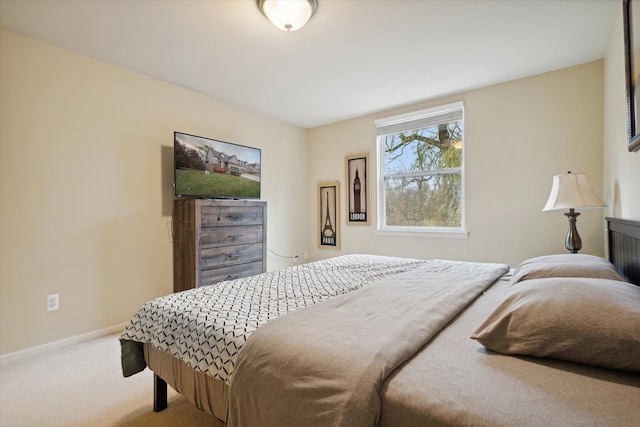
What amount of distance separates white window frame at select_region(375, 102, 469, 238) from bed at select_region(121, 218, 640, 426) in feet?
6.83

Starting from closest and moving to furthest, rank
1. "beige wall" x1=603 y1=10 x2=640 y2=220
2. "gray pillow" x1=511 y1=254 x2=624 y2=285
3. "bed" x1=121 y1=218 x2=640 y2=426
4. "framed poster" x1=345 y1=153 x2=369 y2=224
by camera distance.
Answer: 1. "bed" x1=121 y1=218 x2=640 y2=426
2. "gray pillow" x1=511 y1=254 x2=624 y2=285
3. "beige wall" x1=603 y1=10 x2=640 y2=220
4. "framed poster" x1=345 y1=153 x2=369 y2=224

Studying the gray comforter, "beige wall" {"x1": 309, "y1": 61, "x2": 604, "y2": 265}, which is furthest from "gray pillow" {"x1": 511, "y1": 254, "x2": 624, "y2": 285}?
"beige wall" {"x1": 309, "y1": 61, "x2": 604, "y2": 265}

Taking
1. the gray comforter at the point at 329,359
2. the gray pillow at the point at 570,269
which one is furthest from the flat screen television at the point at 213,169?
the gray pillow at the point at 570,269

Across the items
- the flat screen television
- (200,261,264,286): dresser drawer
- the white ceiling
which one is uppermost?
the white ceiling

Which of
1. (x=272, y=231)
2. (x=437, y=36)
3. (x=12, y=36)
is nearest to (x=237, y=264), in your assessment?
(x=272, y=231)

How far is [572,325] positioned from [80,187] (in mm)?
3365

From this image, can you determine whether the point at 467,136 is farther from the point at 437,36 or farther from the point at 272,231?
the point at 272,231

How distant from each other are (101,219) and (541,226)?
14.0 ft

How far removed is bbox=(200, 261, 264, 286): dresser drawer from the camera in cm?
296

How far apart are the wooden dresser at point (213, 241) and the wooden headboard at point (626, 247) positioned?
3030mm

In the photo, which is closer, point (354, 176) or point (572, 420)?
point (572, 420)

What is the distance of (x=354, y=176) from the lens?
14.3ft

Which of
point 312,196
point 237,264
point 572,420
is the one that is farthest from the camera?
point 312,196

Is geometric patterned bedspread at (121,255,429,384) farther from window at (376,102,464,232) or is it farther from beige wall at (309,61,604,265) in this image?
window at (376,102,464,232)
